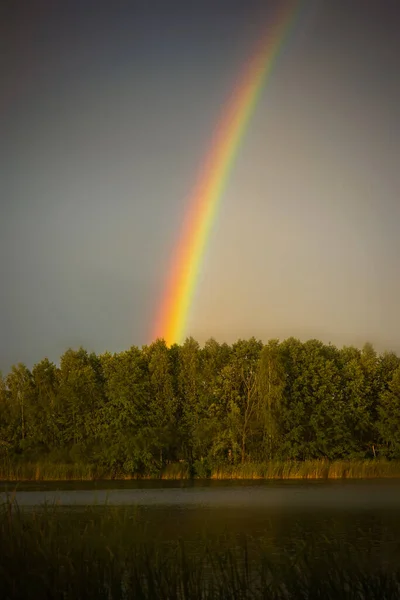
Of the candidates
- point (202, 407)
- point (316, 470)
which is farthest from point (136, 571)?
point (202, 407)

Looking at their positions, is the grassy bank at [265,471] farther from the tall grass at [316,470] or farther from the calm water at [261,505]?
the calm water at [261,505]

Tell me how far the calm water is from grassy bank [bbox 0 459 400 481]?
10.7ft

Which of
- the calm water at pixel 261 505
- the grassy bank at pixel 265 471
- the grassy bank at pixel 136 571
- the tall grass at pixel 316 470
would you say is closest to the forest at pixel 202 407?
the grassy bank at pixel 265 471

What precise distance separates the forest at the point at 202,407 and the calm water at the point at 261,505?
6.93 m

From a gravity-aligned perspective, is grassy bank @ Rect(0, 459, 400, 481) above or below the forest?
below

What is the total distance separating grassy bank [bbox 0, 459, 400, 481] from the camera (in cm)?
5234

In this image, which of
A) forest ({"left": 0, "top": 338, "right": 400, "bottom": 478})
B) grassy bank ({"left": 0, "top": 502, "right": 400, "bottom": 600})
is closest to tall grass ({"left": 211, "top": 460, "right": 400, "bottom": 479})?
forest ({"left": 0, "top": 338, "right": 400, "bottom": 478})

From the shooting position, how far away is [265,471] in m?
54.1

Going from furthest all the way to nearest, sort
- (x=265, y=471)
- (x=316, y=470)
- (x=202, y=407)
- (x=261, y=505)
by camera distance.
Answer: (x=202, y=407) → (x=265, y=471) → (x=316, y=470) → (x=261, y=505)

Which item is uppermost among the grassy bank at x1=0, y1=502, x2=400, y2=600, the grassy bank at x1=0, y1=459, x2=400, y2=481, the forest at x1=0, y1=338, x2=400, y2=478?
the forest at x1=0, y1=338, x2=400, y2=478

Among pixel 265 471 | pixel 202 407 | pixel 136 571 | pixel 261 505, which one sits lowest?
pixel 261 505

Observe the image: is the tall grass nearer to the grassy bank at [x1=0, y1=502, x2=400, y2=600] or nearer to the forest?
the forest

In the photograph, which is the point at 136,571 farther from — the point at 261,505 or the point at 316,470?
the point at 316,470

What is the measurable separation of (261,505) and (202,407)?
95.6 feet
